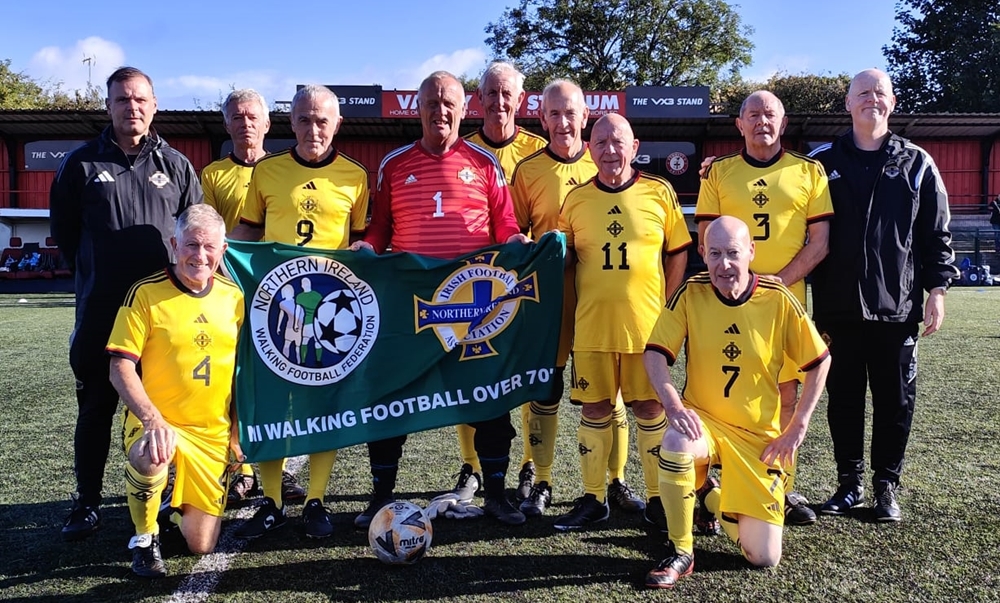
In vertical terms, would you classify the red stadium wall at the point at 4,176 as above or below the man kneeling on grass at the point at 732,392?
above

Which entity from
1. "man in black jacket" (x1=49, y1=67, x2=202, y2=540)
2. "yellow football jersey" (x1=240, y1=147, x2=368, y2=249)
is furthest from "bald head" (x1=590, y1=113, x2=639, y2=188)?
"man in black jacket" (x1=49, y1=67, x2=202, y2=540)

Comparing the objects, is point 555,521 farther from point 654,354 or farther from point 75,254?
point 75,254

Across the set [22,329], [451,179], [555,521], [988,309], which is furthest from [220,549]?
[988,309]

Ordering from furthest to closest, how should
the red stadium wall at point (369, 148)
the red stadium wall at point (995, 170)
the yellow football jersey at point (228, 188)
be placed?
1. the red stadium wall at point (995, 170)
2. the red stadium wall at point (369, 148)
3. the yellow football jersey at point (228, 188)

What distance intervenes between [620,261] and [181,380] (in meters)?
2.25

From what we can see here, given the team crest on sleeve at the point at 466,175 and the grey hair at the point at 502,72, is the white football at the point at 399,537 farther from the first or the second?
the grey hair at the point at 502,72

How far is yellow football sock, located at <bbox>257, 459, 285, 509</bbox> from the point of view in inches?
156

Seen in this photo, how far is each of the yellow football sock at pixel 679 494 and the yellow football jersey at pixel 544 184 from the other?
65.2 inches

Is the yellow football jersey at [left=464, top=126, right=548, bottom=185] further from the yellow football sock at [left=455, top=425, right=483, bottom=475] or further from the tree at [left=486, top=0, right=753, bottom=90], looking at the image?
the tree at [left=486, top=0, right=753, bottom=90]

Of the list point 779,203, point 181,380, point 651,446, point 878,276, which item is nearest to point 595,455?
point 651,446

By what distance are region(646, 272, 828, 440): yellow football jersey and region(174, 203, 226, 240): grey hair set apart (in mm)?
2126

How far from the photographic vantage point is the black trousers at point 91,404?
155 inches

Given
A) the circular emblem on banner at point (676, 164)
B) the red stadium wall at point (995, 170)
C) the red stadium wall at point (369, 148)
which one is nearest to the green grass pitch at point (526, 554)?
Answer: the circular emblem on banner at point (676, 164)

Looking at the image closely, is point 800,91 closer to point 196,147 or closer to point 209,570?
point 196,147
